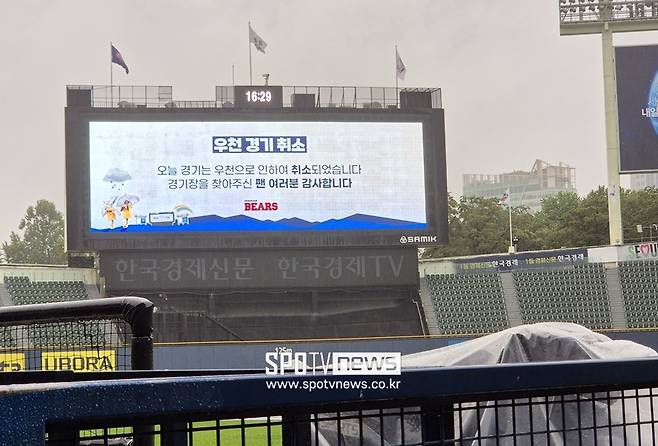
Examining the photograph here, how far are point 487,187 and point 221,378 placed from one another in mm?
192357

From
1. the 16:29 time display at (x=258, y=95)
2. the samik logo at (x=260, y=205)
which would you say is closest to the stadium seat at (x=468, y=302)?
the samik logo at (x=260, y=205)

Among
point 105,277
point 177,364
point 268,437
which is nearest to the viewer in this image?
point 268,437

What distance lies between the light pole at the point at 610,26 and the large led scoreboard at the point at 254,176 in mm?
6977

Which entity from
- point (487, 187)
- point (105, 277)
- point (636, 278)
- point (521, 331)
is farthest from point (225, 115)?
point (487, 187)

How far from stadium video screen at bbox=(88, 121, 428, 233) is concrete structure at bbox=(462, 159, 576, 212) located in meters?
132

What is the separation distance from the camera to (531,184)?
187500 millimetres

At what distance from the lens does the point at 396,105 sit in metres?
31.7

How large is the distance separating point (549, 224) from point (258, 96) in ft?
143

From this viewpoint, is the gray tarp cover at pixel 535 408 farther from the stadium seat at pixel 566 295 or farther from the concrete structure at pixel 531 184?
the concrete structure at pixel 531 184

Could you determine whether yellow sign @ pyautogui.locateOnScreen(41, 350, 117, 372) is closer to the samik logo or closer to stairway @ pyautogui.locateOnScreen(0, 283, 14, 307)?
the samik logo

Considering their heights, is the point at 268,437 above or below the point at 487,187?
below

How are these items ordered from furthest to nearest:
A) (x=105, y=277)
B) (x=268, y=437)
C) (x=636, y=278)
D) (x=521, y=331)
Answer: (x=636, y=278)
(x=105, y=277)
(x=521, y=331)
(x=268, y=437)

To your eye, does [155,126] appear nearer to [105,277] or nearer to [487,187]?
[105,277]

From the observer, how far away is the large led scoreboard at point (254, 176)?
2936 centimetres
